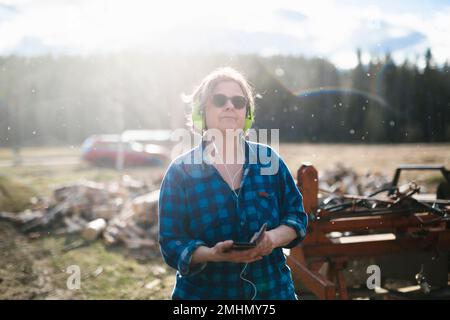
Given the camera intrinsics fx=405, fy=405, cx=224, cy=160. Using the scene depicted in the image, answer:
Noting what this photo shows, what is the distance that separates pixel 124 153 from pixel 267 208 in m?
17.1

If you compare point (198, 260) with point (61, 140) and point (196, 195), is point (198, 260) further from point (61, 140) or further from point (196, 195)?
point (61, 140)

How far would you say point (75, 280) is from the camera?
17.9ft

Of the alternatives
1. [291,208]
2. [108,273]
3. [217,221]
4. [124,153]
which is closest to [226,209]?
[217,221]

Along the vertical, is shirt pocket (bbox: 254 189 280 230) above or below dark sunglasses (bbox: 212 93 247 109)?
below

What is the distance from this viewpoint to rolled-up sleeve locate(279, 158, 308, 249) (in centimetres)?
196

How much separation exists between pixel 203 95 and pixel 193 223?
0.64m

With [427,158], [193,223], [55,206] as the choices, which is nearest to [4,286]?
[55,206]

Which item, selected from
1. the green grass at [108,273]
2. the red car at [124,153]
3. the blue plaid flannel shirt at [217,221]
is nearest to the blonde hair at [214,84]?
the blue plaid flannel shirt at [217,221]

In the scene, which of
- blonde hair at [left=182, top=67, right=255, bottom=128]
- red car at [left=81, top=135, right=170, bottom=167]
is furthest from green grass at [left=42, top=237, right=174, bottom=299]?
red car at [left=81, top=135, right=170, bottom=167]

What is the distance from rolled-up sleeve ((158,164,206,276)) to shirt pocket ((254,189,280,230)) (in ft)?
1.04

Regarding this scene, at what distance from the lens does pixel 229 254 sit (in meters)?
1.75

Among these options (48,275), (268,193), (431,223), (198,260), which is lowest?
(48,275)

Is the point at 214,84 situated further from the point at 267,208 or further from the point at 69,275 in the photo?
the point at 69,275

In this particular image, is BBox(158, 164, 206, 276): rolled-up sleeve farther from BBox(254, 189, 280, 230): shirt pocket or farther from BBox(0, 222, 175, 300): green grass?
BBox(0, 222, 175, 300): green grass
